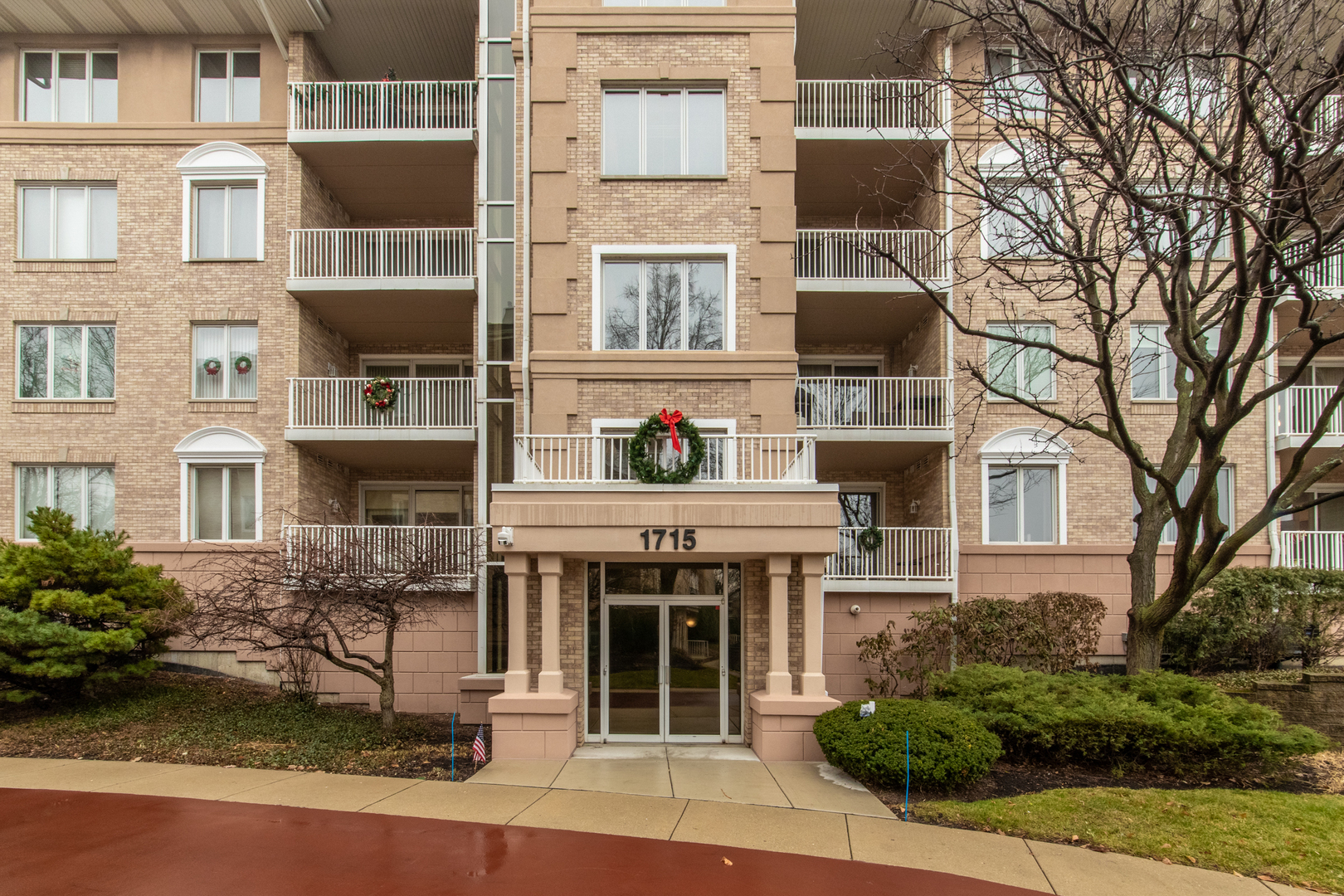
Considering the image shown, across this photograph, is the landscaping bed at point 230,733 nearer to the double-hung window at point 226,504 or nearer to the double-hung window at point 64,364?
the double-hung window at point 226,504

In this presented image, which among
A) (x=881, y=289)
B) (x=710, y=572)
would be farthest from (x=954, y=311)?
(x=710, y=572)

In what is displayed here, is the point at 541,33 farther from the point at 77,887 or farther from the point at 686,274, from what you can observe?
the point at 77,887

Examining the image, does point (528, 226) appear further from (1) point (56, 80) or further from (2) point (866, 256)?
(1) point (56, 80)

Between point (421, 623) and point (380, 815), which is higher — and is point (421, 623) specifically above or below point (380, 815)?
above

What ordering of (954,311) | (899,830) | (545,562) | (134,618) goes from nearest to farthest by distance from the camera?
1. (899,830)
2. (545,562)
3. (134,618)
4. (954,311)

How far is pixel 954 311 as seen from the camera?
1588 cm

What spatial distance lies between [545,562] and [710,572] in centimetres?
276

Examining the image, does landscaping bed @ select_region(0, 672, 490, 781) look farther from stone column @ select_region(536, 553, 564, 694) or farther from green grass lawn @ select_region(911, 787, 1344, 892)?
green grass lawn @ select_region(911, 787, 1344, 892)

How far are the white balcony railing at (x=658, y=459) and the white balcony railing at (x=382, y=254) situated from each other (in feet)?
16.6

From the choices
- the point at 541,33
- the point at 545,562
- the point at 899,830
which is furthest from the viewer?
the point at 541,33

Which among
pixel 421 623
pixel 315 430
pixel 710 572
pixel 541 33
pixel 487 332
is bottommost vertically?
pixel 421 623

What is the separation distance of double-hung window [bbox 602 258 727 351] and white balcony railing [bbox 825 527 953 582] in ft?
16.5

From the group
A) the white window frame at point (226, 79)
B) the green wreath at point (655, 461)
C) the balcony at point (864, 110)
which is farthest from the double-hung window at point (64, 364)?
the balcony at point (864, 110)

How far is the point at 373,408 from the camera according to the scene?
15.8 meters
